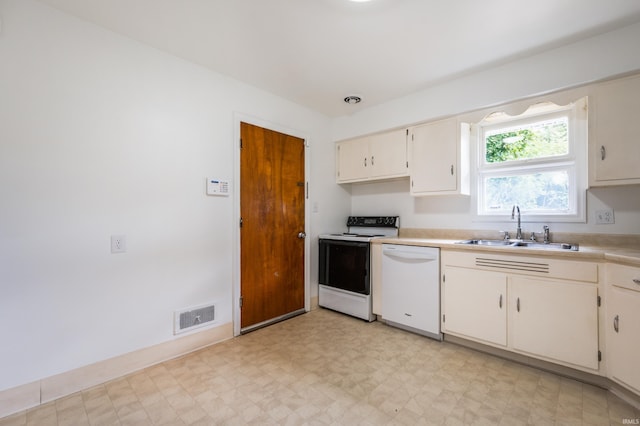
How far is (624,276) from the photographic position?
172cm

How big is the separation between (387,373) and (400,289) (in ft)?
3.04

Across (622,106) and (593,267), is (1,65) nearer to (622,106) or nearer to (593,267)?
(593,267)

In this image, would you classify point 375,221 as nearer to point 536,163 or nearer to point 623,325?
point 536,163

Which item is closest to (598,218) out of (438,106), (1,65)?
(438,106)

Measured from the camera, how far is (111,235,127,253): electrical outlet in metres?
2.02

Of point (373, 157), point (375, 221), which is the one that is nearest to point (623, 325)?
point (375, 221)

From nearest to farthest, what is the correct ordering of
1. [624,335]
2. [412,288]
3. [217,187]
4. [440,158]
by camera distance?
1. [624,335]
2. [217,187]
3. [412,288]
4. [440,158]

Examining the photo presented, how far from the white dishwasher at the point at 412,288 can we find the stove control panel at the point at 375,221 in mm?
596

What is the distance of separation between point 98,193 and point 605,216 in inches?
153

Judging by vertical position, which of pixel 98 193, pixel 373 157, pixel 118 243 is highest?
pixel 373 157

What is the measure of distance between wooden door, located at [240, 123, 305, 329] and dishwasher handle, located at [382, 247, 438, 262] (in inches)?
40.5

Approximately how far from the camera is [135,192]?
2.12 metres

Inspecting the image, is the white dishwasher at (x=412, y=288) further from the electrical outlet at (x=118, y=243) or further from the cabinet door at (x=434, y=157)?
the electrical outlet at (x=118, y=243)

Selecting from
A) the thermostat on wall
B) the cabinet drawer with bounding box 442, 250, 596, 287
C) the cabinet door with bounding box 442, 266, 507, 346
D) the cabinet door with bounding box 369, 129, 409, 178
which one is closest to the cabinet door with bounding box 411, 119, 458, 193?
the cabinet door with bounding box 369, 129, 409, 178
